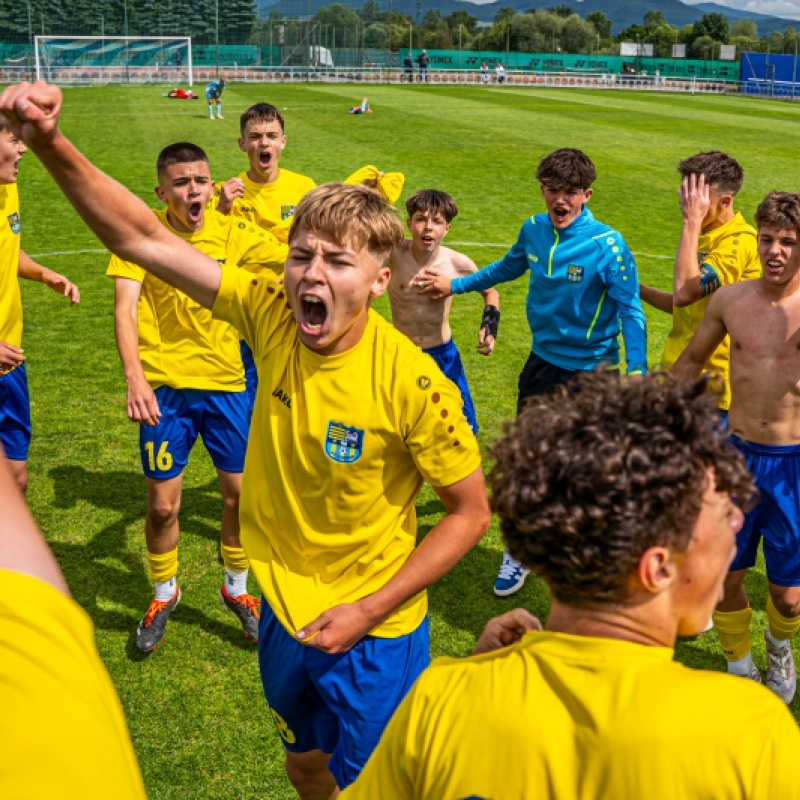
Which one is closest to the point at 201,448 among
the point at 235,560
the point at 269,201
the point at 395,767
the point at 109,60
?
the point at 269,201

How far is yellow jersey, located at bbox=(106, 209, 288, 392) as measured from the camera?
588 centimetres

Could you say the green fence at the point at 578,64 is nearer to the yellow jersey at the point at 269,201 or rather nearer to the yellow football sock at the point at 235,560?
the yellow jersey at the point at 269,201

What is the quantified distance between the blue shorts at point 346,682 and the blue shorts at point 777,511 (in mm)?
2288

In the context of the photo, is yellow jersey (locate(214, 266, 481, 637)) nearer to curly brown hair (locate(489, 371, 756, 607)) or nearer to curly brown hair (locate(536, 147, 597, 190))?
curly brown hair (locate(489, 371, 756, 607))

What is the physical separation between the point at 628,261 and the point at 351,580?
3.56 m

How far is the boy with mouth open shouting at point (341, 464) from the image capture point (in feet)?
11.0

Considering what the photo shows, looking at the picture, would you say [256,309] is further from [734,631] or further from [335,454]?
[734,631]

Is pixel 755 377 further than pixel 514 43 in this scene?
No

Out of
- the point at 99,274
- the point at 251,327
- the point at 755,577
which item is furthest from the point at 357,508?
the point at 99,274

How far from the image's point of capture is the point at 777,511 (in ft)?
16.6

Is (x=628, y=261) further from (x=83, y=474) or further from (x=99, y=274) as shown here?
(x=99, y=274)

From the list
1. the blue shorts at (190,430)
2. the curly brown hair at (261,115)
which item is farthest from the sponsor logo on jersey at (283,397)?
the curly brown hair at (261,115)

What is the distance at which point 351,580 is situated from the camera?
3.52 meters

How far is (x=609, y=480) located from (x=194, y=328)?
4.45 metres
